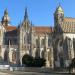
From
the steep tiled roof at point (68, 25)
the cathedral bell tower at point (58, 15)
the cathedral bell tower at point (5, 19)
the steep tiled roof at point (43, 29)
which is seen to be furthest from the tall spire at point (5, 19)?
the steep tiled roof at point (68, 25)

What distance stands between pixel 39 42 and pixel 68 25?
43.4 ft

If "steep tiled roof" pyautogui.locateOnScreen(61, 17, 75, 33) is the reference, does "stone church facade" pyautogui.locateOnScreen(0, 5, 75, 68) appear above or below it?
below

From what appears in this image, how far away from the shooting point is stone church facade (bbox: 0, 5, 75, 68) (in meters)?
125

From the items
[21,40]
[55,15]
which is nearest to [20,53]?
[21,40]

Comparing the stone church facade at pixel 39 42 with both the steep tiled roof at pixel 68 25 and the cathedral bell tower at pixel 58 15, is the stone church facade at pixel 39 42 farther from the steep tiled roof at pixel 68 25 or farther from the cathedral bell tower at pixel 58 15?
the cathedral bell tower at pixel 58 15

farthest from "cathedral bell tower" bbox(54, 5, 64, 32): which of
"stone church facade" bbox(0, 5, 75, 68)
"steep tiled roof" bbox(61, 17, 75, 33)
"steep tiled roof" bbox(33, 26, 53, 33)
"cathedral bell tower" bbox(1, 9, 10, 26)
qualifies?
"cathedral bell tower" bbox(1, 9, 10, 26)

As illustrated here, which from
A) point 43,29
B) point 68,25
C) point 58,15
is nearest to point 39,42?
point 43,29

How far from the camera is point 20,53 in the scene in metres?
125

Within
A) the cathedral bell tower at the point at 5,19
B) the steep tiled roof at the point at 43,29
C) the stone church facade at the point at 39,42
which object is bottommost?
the stone church facade at the point at 39,42

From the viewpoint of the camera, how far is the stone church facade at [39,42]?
12481 centimetres

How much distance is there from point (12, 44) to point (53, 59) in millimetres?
17127

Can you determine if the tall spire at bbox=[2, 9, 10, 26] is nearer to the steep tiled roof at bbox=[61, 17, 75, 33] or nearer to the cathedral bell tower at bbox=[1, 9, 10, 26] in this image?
the cathedral bell tower at bbox=[1, 9, 10, 26]

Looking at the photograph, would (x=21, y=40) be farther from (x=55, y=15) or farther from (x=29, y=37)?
(x=55, y=15)

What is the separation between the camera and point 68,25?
5221 inches
